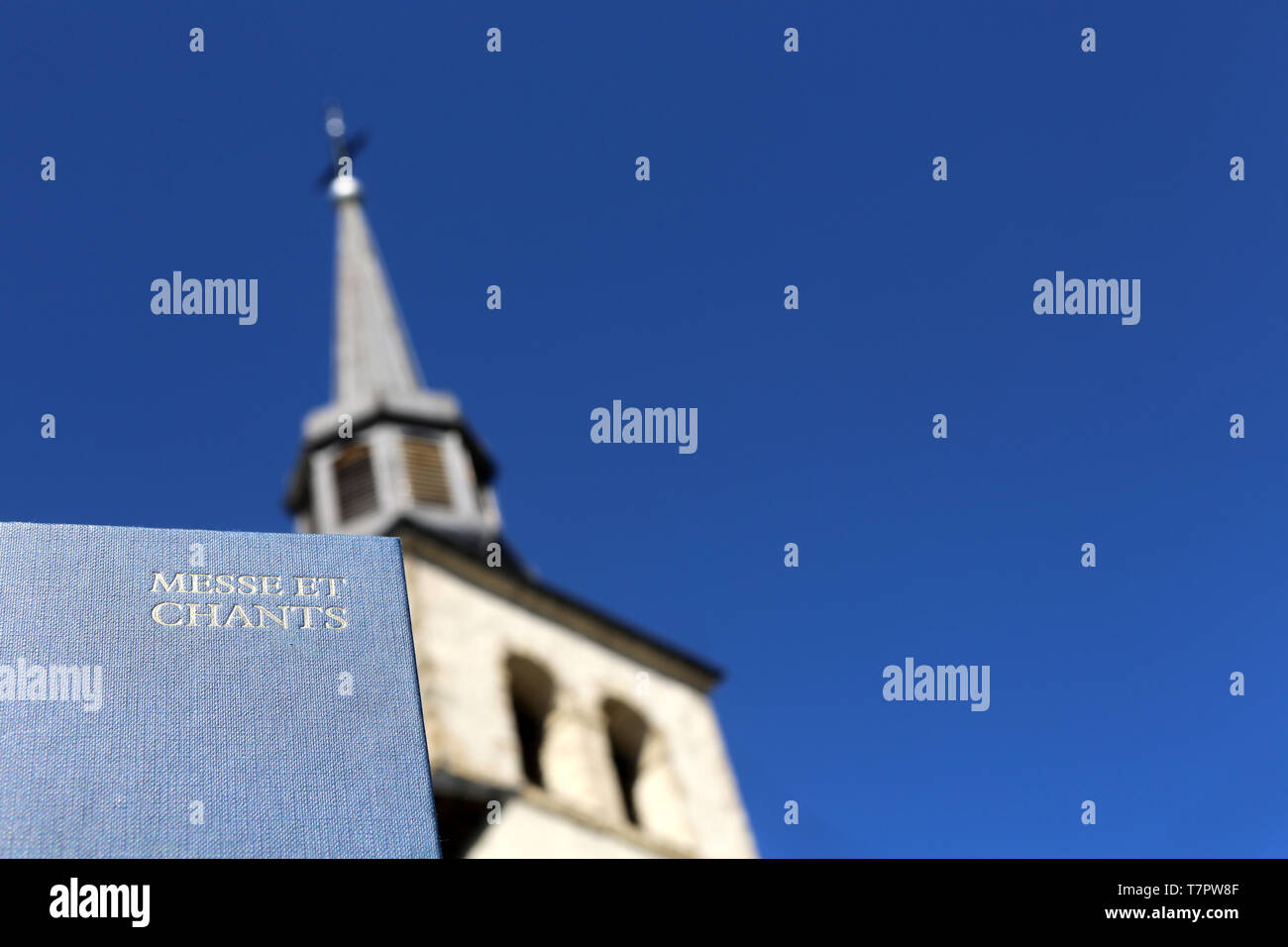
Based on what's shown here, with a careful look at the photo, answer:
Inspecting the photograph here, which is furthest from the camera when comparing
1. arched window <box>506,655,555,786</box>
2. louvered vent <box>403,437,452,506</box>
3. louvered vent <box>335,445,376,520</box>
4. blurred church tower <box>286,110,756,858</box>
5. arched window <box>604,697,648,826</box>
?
louvered vent <box>403,437,452,506</box>

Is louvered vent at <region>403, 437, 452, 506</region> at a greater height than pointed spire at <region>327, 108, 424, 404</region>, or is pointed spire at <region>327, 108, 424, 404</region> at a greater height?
pointed spire at <region>327, 108, 424, 404</region>

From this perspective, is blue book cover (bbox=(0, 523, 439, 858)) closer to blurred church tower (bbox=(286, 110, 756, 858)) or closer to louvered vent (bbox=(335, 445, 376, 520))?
blurred church tower (bbox=(286, 110, 756, 858))

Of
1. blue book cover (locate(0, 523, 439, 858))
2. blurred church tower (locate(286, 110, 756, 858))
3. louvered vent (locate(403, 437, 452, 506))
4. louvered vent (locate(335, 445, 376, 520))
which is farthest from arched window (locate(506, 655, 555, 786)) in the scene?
blue book cover (locate(0, 523, 439, 858))

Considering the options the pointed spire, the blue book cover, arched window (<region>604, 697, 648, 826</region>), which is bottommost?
the blue book cover

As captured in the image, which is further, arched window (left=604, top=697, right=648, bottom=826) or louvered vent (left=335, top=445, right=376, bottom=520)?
louvered vent (left=335, top=445, right=376, bottom=520)

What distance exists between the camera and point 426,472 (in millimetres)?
31812

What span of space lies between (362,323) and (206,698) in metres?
32.6

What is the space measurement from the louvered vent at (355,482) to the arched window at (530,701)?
4.75 meters

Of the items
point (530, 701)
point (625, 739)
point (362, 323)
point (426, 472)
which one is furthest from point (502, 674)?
point (362, 323)

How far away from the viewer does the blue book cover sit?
4.82 metres

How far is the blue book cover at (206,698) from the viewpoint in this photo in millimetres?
4824

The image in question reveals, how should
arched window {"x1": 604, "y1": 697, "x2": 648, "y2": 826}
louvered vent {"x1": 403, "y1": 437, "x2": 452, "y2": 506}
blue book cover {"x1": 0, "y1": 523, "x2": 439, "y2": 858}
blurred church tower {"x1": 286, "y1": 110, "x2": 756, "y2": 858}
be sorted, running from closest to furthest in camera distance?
1. blue book cover {"x1": 0, "y1": 523, "x2": 439, "y2": 858}
2. blurred church tower {"x1": 286, "y1": 110, "x2": 756, "y2": 858}
3. arched window {"x1": 604, "y1": 697, "x2": 648, "y2": 826}
4. louvered vent {"x1": 403, "y1": 437, "x2": 452, "y2": 506}

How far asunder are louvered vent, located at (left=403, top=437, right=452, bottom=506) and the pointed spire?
1.66 meters

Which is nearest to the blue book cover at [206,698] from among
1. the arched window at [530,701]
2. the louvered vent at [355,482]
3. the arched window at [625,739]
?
the arched window at [530,701]
